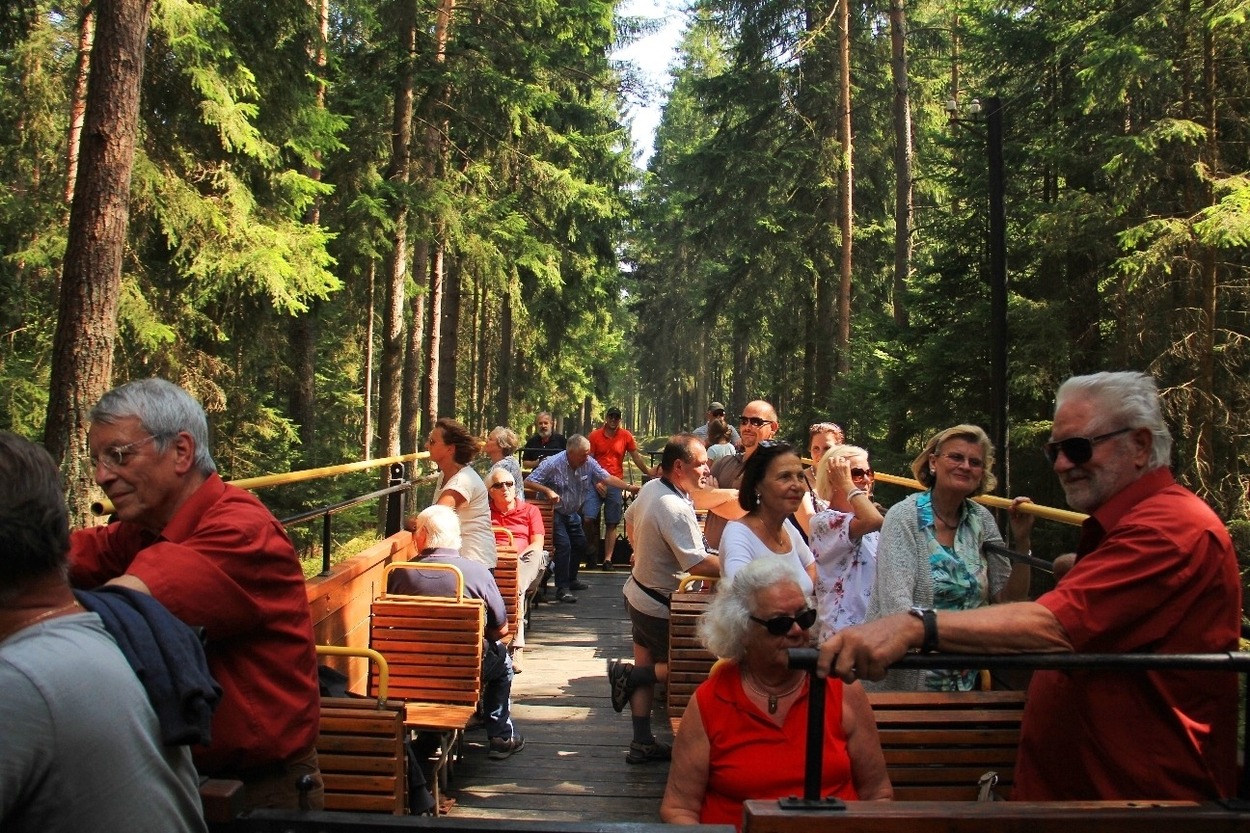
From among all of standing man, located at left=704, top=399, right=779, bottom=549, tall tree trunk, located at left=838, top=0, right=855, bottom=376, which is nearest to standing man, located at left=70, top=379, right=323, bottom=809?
standing man, located at left=704, top=399, right=779, bottom=549

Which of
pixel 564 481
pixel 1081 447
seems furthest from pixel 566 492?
pixel 1081 447

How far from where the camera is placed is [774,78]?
26922 mm

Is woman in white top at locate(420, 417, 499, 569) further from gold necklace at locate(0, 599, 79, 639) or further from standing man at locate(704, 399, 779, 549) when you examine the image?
gold necklace at locate(0, 599, 79, 639)

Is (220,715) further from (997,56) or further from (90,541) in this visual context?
(997,56)

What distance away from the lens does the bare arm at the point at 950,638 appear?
213cm

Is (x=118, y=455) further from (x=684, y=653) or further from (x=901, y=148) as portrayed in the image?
(x=901, y=148)

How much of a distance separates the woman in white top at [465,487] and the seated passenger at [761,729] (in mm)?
4068

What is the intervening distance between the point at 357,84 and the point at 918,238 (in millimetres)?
10392

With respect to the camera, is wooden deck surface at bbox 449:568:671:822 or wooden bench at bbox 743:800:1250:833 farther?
wooden deck surface at bbox 449:568:671:822

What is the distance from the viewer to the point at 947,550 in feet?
13.7

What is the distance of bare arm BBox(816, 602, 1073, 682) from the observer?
2135mm

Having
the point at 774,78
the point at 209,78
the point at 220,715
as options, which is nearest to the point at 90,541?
the point at 220,715

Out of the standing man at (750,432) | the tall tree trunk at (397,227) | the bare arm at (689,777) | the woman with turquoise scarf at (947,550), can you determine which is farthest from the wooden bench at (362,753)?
the tall tree trunk at (397,227)

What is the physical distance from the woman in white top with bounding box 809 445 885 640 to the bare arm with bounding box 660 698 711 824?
6.00ft
